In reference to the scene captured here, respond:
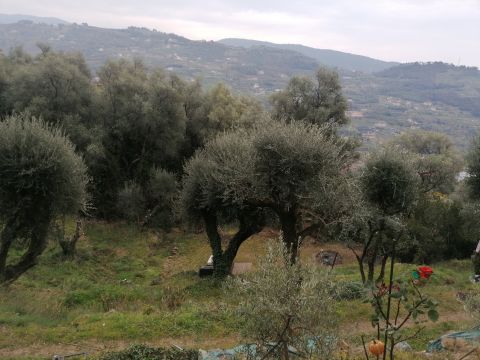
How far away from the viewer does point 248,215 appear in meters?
20.7

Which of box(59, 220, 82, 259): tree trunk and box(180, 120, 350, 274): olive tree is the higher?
box(180, 120, 350, 274): olive tree

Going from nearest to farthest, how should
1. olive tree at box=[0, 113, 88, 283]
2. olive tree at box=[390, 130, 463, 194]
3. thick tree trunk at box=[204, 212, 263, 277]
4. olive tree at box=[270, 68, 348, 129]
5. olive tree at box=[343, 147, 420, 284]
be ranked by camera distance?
olive tree at box=[0, 113, 88, 283] < olive tree at box=[343, 147, 420, 284] < thick tree trunk at box=[204, 212, 263, 277] < olive tree at box=[270, 68, 348, 129] < olive tree at box=[390, 130, 463, 194]

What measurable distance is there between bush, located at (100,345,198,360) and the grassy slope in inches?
54.6

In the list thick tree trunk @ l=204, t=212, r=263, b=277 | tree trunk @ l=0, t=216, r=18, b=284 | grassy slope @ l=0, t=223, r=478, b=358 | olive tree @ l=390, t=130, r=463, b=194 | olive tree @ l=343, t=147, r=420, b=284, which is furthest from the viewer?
olive tree @ l=390, t=130, r=463, b=194

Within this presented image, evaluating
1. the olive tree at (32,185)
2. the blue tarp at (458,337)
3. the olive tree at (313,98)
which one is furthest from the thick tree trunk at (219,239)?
the olive tree at (313,98)

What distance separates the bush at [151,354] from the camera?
10.2 meters

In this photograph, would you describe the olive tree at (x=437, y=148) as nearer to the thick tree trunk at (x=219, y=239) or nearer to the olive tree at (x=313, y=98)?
the olive tree at (x=313, y=98)

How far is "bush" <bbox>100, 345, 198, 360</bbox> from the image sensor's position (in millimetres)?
10172

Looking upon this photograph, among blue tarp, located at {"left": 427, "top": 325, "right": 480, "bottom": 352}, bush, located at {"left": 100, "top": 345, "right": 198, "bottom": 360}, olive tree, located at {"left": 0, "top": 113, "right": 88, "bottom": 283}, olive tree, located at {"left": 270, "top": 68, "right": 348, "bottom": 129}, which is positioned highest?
olive tree, located at {"left": 270, "top": 68, "right": 348, "bottom": 129}

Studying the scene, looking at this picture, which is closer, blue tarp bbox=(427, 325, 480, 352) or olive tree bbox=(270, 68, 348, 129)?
blue tarp bbox=(427, 325, 480, 352)

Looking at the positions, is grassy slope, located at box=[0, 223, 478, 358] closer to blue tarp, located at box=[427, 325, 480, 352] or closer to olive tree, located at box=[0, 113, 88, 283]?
blue tarp, located at box=[427, 325, 480, 352]

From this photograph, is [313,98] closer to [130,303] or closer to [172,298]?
[172,298]

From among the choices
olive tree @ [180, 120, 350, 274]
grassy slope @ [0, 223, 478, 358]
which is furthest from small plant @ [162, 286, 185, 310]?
olive tree @ [180, 120, 350, 274]

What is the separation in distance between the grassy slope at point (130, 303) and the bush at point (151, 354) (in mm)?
1386
